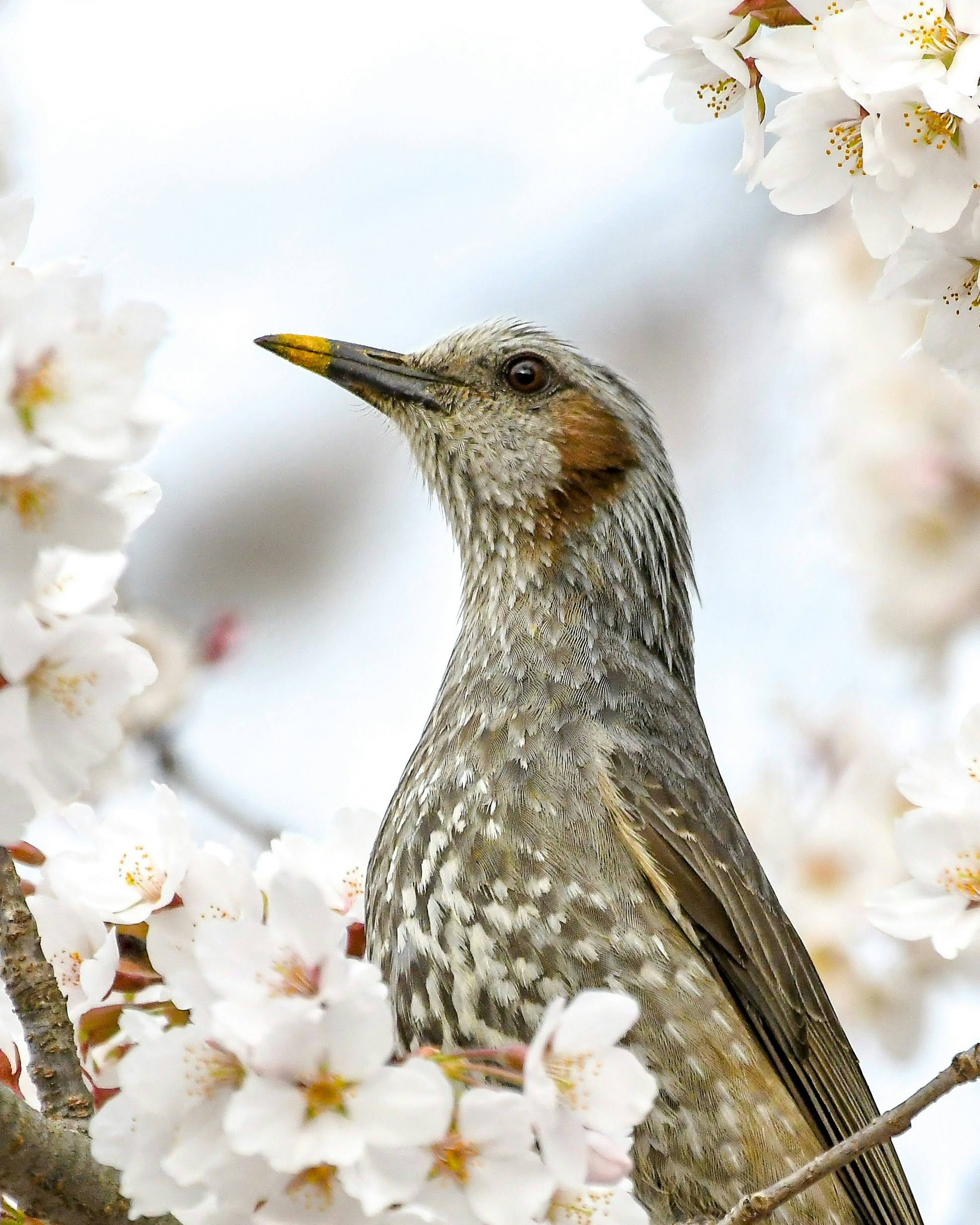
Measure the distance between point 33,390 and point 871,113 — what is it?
1.05m

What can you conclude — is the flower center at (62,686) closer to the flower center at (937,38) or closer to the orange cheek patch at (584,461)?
the flower center at (937,38)

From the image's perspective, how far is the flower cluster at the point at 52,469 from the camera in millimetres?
1174

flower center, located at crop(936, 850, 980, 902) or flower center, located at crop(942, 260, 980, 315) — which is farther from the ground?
flower center, located at crop(942, 260, 980, 315)

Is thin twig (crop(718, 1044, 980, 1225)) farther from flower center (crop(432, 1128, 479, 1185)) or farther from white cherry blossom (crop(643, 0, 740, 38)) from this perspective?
white cherry blossom (crop(643, 0, 740, 38))

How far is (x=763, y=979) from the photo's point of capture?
9.61 ft

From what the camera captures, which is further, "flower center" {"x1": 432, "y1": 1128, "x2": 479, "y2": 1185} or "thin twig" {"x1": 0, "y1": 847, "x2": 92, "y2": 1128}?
"thin twig" {"x1": 0, "y1": 847, "x2": 92, "y2": 1128}

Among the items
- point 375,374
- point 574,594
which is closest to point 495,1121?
point 574,594

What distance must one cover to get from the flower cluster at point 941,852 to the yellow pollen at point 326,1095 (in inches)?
31.9

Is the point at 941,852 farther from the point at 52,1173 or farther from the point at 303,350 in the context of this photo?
the point at 303,350

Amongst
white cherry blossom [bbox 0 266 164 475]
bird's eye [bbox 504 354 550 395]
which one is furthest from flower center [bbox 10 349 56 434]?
bird's eye [bbox 504 354 550 395]

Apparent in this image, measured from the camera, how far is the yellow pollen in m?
1.31

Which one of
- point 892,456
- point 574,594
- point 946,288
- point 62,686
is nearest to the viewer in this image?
point 62,686

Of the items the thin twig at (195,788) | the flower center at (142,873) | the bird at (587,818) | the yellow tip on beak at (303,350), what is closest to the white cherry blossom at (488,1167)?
the flower center at (142,873)

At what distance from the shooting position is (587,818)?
281 cm
